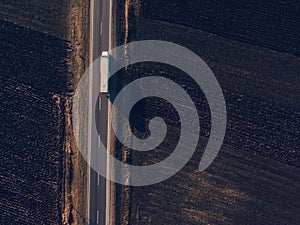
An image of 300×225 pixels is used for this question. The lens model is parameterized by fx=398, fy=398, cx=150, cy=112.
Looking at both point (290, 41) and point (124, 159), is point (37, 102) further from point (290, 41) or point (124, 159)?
point (290, 41)

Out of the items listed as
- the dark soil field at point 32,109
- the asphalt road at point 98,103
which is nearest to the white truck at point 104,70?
the asphalt road at point 98,103

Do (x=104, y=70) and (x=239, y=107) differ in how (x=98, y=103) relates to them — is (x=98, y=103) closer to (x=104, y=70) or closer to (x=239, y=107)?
(x=104, y=70)

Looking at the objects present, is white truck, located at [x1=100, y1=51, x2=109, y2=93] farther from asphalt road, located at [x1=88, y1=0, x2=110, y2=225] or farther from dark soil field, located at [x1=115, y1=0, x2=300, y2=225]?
dark soil field, located at [x1=115, y1=0, x2=300, y2=225]

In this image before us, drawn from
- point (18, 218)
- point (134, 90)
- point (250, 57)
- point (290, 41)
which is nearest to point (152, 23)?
point (134, 90)

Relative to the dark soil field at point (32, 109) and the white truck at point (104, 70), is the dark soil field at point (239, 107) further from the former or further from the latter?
the dark soil field at point (32, 109)

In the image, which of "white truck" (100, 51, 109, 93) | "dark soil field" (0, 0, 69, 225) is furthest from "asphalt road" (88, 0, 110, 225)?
"dark soil field" (0, 0, 69, 225)
